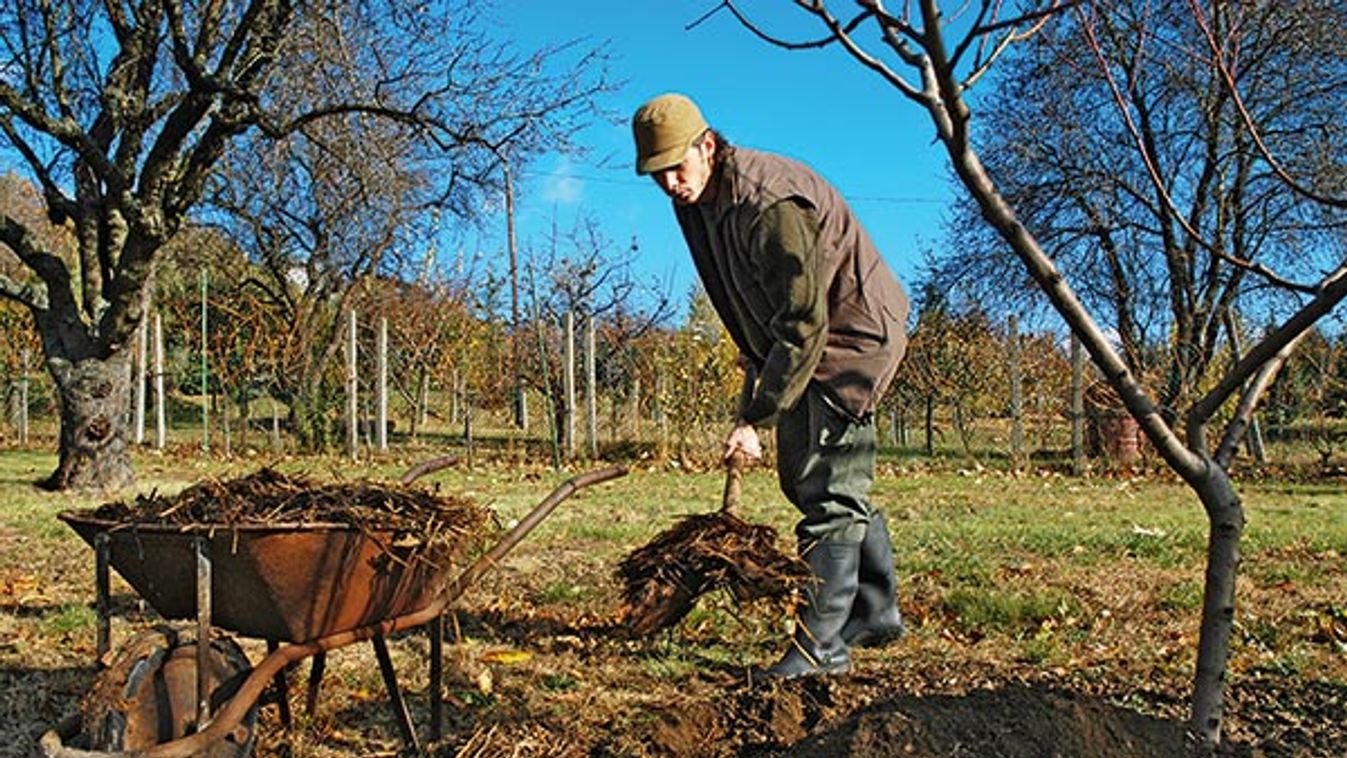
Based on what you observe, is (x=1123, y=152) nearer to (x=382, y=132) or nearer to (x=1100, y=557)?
(x=382, y=132)

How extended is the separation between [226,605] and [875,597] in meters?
2.11

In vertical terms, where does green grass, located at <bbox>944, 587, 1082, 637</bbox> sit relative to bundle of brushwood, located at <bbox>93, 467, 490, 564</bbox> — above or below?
below

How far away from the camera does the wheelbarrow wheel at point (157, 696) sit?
240 cm

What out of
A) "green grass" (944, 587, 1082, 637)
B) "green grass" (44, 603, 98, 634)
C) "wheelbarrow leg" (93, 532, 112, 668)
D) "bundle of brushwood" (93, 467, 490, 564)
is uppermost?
"bundle of brushwood" (93, 467, 490, 564)

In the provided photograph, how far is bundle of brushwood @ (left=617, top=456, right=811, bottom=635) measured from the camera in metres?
3.33

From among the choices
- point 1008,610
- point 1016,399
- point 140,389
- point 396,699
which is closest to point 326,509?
point 396,699

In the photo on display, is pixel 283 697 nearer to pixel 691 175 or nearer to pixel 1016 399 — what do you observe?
Answer: pixel 691 175

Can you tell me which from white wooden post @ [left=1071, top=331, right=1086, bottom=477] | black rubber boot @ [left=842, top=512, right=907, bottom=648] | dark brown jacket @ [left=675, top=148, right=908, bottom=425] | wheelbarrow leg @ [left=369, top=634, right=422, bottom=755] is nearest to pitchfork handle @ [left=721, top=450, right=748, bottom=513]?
dark brown jacket @ [left=675, top=148, right=908, bottom=425]

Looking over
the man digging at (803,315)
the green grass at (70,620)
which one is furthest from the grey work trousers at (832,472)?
the green grass at (70,620)

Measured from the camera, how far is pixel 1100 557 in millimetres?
5789

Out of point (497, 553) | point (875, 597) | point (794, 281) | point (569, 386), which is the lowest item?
point (875, 597)

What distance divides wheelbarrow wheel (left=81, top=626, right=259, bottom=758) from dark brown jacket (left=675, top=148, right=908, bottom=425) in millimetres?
1567

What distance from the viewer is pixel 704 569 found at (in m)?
3.38

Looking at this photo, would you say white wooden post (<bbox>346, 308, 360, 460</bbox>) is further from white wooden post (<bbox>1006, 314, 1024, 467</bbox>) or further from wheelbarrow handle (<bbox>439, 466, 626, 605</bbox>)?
wheelbarrow handle (<bbox>439, 466, 626, 605</bbox>)
